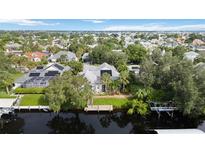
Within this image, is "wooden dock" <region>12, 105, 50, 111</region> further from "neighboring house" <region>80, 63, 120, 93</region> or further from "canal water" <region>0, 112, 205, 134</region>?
"neighboring house" <region>80, 63, 120, 93</region>

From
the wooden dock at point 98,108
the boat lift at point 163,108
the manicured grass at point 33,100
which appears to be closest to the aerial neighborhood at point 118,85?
the manicured grass at point 33,100

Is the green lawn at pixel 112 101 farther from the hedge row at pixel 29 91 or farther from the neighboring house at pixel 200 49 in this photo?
the neighboring house at pixel 200 49

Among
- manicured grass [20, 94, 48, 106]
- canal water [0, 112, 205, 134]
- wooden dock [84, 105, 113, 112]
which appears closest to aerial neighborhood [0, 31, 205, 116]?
manicured grass [20, 94, 48, 106]

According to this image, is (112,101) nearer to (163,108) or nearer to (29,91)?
(163,108)

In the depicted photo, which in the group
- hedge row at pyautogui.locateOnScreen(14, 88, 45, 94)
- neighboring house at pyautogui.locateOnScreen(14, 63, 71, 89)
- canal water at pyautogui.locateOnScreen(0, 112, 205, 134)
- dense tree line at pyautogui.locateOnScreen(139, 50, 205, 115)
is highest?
dense tree line at pyautogui.locateOnScreen(139, 50, 205, 115)

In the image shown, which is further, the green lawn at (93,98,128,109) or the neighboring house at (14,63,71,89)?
the neighboring house at (14,63,71,89)

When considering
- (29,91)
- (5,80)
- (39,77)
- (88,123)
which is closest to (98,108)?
(88,123)

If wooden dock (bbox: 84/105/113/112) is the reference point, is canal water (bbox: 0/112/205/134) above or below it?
below
